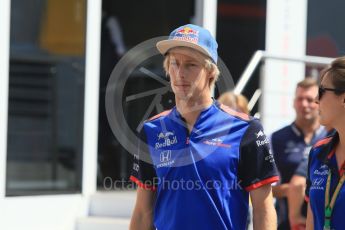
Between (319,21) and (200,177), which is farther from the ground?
(319,21)

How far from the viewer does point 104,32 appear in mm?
8766

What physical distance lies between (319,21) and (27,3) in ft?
10.1

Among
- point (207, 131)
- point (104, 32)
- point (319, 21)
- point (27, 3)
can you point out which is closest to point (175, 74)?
point (207, 131)

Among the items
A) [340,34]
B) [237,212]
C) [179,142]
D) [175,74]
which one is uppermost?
[340,34]

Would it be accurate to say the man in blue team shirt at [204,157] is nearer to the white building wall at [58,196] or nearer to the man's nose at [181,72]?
the man's nose at [181,72]

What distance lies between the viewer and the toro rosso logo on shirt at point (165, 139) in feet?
10.8

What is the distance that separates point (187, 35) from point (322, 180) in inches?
35.0

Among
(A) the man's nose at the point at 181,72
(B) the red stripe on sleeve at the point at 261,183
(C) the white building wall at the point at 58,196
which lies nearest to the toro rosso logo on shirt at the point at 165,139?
(A) the man's nose at the point at 181,72

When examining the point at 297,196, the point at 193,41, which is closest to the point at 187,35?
the point at 193,41

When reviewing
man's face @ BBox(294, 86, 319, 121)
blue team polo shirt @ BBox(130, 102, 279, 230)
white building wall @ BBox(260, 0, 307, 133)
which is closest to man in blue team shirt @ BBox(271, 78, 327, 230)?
man's face @ BBox(294, 86, 319, 121)

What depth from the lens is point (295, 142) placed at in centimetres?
554

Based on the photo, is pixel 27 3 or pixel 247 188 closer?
pixel 247 188

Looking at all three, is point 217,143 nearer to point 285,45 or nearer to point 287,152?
point 287,152

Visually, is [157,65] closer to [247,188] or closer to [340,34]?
[340,34]
